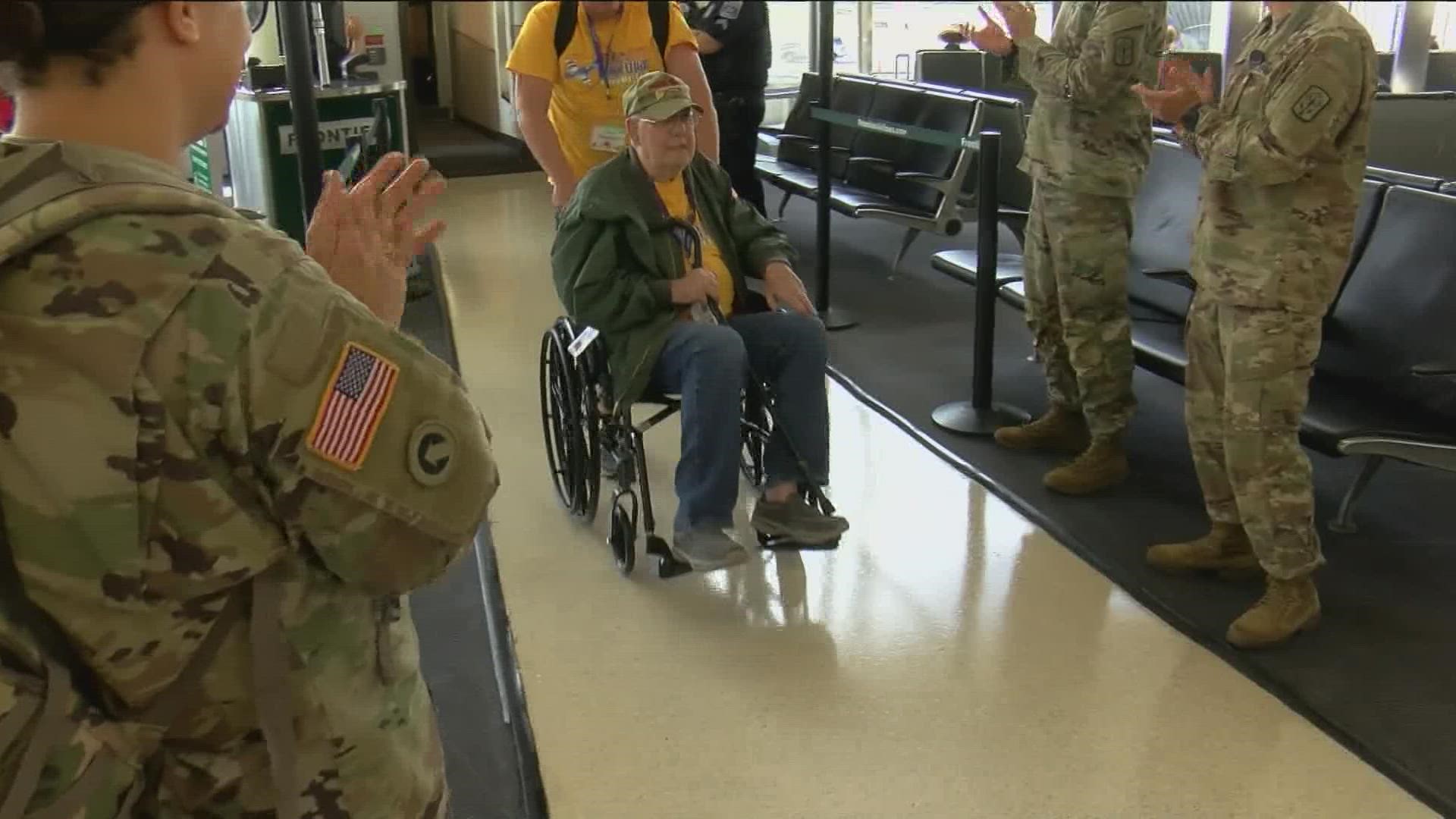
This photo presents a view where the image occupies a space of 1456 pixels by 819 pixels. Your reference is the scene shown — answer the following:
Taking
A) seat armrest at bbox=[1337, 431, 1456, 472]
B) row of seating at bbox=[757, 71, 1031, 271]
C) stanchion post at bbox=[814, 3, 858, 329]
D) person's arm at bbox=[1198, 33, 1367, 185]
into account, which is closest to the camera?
person's arm at bbox=[1198, 33, 1367, 185]

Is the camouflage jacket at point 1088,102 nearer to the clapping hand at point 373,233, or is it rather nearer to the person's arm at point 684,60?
the person's arm at point 684,60

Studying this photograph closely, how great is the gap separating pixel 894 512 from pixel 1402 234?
4.36ft

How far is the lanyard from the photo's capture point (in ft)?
9.55

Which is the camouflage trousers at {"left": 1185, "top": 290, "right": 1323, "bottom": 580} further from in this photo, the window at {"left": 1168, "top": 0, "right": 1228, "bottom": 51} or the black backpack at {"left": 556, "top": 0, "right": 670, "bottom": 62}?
the black backpack at {"left": 556, "top": 0, "right": 670, "bottom": 62}

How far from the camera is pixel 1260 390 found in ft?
7.09

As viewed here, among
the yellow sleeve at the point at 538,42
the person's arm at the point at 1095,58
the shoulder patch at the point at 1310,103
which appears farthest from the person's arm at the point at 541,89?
the shoulder patch at the point at 1310,103

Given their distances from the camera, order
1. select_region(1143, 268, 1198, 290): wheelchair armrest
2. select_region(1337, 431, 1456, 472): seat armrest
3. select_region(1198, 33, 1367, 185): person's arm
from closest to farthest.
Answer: select_region(1198, 33, 1367, 185): person's arm < select_region(1337, 431, 1456, 472): seat armrest < select_region(1143, 268, 1198, 290): wheelchair armrest

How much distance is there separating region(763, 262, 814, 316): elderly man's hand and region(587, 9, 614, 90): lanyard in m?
0.69

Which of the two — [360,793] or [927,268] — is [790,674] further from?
[927,268]

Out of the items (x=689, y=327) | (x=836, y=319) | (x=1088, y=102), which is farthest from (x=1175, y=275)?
(x=836, y=319)

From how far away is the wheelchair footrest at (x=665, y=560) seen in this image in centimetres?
252

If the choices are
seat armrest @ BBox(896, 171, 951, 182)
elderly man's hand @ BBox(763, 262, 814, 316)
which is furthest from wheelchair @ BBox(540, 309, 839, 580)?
seat armrest @ BBox(896, 171, 951, 182)

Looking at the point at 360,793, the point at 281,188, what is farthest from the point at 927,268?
the point at 360,793

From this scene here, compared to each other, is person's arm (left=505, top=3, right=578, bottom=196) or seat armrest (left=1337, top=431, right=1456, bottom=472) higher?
person's arm (left=505, top=3, right=578, bottom=196)
